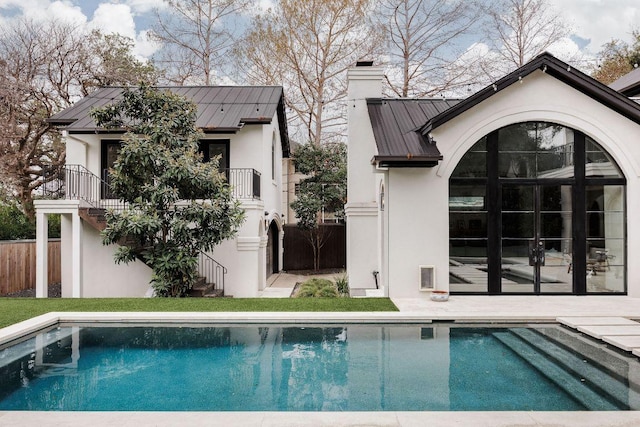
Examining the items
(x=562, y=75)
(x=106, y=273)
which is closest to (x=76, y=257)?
(x=106, y=273)

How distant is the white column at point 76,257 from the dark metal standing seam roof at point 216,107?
3.28m

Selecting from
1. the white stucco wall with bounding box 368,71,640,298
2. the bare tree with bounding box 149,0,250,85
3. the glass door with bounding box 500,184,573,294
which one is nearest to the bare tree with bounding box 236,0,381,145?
the bare tree with bounding box 149,0,250,85

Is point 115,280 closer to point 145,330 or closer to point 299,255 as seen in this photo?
point 145,330

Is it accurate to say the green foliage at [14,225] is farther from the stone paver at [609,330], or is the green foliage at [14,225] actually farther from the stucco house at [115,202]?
the stone paver at [609,330]

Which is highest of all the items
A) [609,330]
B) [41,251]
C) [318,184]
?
[318,184]

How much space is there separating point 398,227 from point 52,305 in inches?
295

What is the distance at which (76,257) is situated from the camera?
1258 cm

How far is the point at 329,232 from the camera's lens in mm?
21547

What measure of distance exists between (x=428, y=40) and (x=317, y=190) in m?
10.9

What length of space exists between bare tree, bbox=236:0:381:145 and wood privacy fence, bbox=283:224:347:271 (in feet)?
16.6

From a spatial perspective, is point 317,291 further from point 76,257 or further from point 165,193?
point 76,257

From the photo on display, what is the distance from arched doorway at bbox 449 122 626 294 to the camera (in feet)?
33.2

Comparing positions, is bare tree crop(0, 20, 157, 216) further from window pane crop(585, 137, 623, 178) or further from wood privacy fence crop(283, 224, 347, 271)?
window pane crop(585, 137, 623, 178)

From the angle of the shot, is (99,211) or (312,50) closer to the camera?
(99,211)
